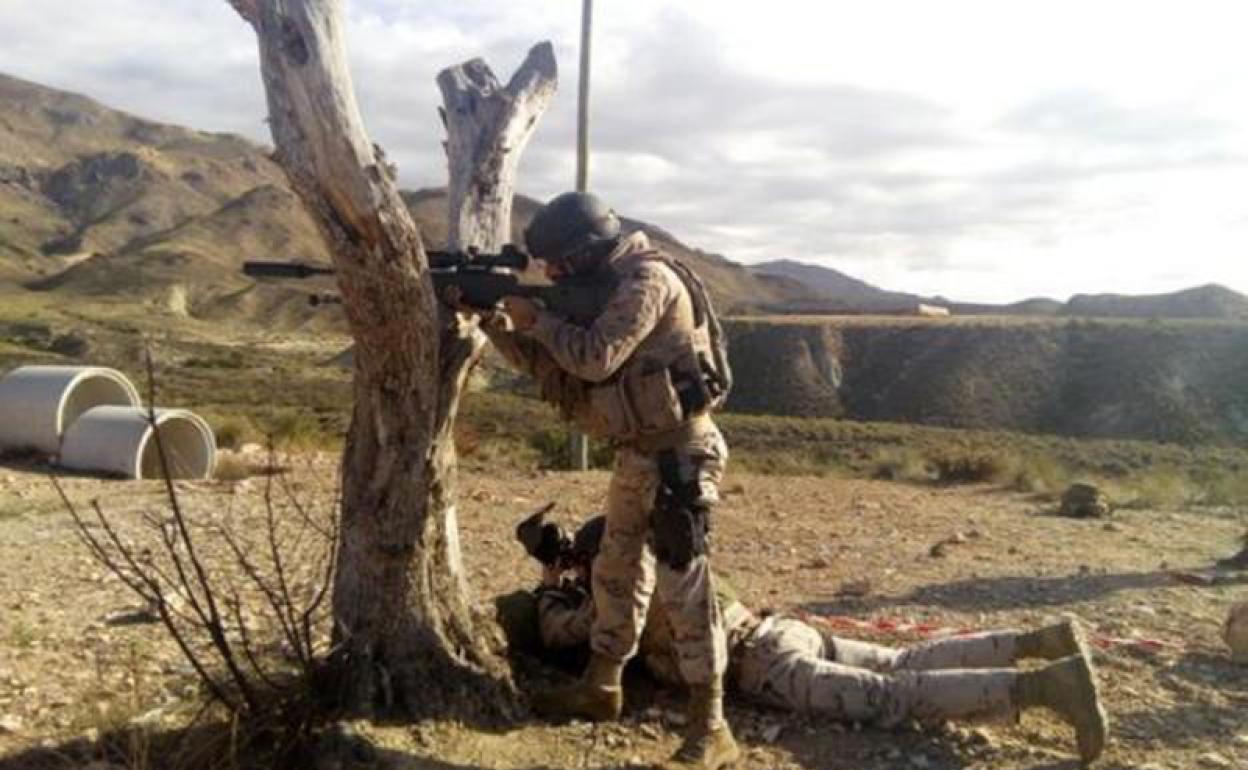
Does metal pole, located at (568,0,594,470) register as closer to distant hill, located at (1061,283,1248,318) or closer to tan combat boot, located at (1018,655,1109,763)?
tan combat boot, located at (1018,655,1109,763)

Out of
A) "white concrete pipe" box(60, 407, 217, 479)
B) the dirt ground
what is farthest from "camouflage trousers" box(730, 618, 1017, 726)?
"white concrete pipe" box(60, 407, 217, 479)

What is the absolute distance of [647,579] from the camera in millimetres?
4750

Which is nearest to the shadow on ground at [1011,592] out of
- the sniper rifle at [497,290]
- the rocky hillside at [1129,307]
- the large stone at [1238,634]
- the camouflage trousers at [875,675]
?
the large stone at [1238,634]

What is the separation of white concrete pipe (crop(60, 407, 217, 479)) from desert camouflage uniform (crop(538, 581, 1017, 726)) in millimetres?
6767

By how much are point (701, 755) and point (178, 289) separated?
8094cm

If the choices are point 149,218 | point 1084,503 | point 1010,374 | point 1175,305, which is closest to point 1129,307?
point 1175,305

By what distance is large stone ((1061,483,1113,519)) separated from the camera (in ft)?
38.9

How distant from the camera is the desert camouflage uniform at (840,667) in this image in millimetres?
4676

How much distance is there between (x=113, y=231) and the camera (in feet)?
357

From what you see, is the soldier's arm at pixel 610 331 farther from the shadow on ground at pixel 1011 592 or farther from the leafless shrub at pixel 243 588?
the shadow on ground at pixel 1011 592

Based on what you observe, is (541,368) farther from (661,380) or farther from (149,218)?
(149,218)

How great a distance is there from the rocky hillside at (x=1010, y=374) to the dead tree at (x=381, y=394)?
3242 centimetres

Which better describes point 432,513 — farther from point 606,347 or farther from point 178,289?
point 178,289

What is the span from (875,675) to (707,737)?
2.77 ft
